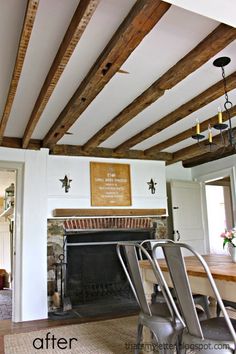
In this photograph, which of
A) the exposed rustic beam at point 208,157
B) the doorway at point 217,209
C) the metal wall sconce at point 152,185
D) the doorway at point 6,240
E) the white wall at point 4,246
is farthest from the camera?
the white wall at point 4,246

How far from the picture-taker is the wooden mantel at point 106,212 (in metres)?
4.77

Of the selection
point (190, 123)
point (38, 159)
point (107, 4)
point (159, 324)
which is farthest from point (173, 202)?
point (107, 4)

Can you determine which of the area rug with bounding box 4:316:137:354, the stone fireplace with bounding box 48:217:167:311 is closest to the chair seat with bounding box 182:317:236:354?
the area rug with bounding box 4:316:137:354

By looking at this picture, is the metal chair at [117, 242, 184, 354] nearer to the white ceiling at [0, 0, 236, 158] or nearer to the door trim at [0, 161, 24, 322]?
the white ceiling at [0, 0, 236, 158]

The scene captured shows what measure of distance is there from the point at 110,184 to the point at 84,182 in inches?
17.5

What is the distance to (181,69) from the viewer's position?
2594mm

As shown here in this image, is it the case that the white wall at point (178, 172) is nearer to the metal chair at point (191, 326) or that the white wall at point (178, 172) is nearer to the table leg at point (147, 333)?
the table leg at point (147, 333)

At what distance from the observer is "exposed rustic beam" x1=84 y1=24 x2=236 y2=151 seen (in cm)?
217

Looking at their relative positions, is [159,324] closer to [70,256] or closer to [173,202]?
[70,256]

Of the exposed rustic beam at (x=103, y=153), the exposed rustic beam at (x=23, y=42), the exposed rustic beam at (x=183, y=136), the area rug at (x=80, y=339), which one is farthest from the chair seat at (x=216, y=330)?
the exposed rustic beam at (x=103, y=153)

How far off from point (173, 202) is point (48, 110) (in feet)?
10.2

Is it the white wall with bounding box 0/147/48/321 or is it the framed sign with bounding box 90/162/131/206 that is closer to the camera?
the white wall with bounding box 0/147/48/321

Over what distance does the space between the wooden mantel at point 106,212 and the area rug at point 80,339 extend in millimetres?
1584

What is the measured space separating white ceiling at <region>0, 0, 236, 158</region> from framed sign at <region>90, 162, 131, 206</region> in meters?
1.32
